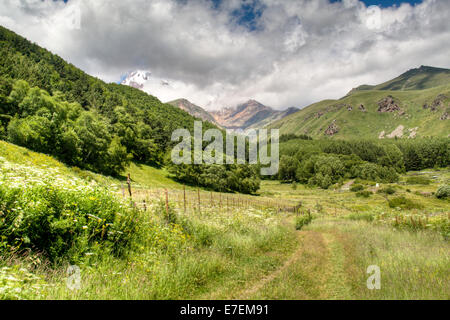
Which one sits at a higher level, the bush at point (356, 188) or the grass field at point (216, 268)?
the grass field at point (216, 268)

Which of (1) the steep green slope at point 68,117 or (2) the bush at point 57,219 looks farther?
(1) the steep green slope at point 68,117

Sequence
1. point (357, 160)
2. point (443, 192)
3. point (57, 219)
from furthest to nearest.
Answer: point (357, 160), point (443, 192), point (57, 219)

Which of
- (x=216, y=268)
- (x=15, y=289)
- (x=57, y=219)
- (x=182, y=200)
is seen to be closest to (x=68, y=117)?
(x=182, y=200)

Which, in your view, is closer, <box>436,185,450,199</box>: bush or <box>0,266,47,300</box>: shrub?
<box>0,266,47,300</box>: shrub

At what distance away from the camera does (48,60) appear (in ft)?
371

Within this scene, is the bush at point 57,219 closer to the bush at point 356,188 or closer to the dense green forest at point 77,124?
the dense green forest at point 77,124

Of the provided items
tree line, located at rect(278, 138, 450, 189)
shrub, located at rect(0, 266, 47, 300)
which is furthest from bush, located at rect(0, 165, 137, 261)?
tree line, located at rect(278, 138, 450, 189)

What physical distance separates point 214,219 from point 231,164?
2479 inches
